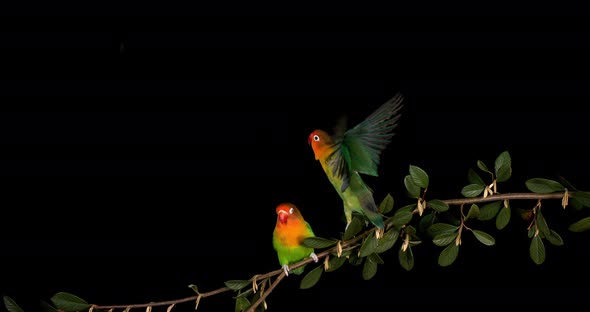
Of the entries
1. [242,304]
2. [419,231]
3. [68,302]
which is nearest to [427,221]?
[419,231]

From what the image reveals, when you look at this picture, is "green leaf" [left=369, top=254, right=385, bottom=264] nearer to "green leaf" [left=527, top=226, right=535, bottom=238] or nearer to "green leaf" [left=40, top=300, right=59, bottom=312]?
"green leaf" [left=527, top=226, right=535, bottom=238]

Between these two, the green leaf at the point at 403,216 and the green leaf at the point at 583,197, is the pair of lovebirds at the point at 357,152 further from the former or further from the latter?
the green leaf at the point at 583,197

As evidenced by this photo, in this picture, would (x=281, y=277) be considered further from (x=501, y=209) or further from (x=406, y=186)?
(x=501, y=209)

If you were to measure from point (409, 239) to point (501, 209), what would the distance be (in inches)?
6.9

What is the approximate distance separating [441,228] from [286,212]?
271mm

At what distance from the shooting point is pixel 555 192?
1.08 metres

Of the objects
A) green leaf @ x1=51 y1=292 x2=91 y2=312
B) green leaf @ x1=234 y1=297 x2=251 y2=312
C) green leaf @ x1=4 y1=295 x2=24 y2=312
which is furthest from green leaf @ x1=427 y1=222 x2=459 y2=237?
green leaf @ x1=4 y1=295 x2=24 y2=312

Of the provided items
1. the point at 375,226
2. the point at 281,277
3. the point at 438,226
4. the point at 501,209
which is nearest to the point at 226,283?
the point at 281,277

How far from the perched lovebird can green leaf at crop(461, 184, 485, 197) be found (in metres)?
0.28

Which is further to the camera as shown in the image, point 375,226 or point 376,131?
point 375,226

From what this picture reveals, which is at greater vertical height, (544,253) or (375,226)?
(375,226)

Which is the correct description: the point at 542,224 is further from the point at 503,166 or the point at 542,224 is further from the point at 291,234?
the point at 291,234

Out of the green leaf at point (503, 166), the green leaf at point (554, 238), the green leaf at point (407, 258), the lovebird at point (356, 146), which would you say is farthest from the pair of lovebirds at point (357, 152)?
the green leaf at point (554, 238)

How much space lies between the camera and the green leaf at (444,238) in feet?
3.59
